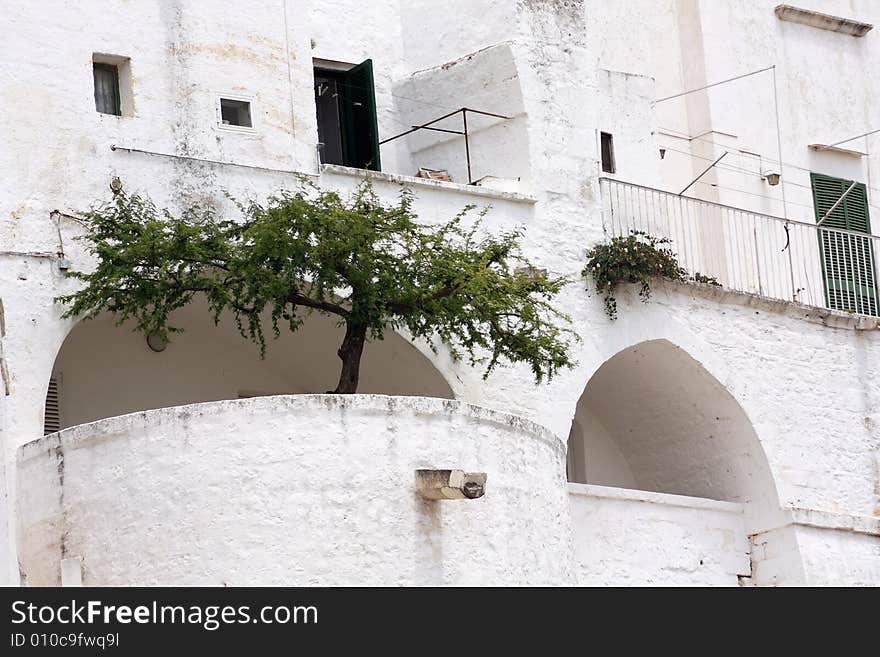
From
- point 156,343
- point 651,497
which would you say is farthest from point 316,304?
point 651,497

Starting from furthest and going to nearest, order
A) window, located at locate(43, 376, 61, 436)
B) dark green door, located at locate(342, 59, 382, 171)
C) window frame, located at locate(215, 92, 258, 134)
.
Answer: dark green door, located at locate(342, 59, 382, 171), window, located at locate(43, 376, 61, 436), window frame, located at locate(215, 92, 258, 134)

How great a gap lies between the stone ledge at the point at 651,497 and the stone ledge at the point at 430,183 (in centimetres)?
287

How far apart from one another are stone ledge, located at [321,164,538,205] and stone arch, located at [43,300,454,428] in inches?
57.4

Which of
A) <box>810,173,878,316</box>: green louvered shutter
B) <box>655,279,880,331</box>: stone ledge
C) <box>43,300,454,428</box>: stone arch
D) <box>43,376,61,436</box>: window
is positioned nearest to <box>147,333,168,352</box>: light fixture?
<box>43,300,454,428</box>: stone arch

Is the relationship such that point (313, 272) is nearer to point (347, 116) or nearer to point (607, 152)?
point (347, 116)

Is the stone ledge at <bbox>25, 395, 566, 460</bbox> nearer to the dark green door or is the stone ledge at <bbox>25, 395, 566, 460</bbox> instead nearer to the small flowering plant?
the small flowering plant

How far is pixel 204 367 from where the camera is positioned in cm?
2036

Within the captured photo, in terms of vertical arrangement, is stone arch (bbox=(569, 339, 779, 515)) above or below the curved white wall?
above

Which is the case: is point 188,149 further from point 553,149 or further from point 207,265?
point 553,149

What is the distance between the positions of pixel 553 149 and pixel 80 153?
5060 mm

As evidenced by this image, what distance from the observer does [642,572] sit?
66.5 feet

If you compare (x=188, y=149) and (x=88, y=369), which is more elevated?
(x=188, y=149)

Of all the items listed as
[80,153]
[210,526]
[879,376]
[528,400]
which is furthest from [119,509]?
[879,376]

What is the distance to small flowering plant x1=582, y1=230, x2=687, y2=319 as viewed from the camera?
2072cm
